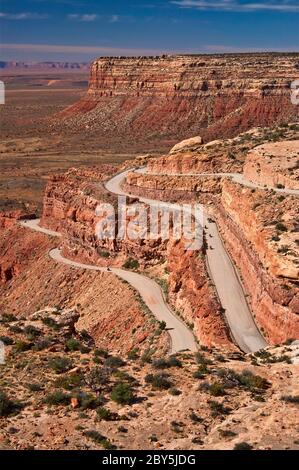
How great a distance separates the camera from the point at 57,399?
19.7 m

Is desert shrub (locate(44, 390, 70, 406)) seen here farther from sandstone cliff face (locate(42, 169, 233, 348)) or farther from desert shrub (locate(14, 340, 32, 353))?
sandstone cliff face (locate(42, 169, 233, 348))

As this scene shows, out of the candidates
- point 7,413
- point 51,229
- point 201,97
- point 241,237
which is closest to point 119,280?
point 241,237

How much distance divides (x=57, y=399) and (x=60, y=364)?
2.54 meters

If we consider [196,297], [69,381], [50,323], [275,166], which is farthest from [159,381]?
[275,166]

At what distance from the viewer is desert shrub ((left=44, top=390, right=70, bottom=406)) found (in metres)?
19.7

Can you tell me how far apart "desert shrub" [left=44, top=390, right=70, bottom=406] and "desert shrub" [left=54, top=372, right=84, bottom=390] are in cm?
80

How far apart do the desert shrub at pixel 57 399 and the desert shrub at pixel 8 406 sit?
823mm

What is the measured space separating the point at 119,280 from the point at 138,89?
365 ft

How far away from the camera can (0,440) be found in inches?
702

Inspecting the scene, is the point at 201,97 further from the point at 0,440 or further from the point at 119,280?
the point at 0,440

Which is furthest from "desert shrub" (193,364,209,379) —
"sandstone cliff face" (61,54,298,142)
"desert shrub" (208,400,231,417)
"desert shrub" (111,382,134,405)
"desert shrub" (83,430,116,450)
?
"sandstone cliff face" (61,54,298,142)

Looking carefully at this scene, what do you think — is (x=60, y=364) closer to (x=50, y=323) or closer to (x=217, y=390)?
(x=50, y=323)

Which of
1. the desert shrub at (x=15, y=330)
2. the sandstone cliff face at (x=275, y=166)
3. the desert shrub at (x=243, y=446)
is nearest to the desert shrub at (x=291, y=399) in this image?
the desert shrub at (x=243, y=446)

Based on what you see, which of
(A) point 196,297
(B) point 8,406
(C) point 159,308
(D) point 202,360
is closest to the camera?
(B) point 8,406
